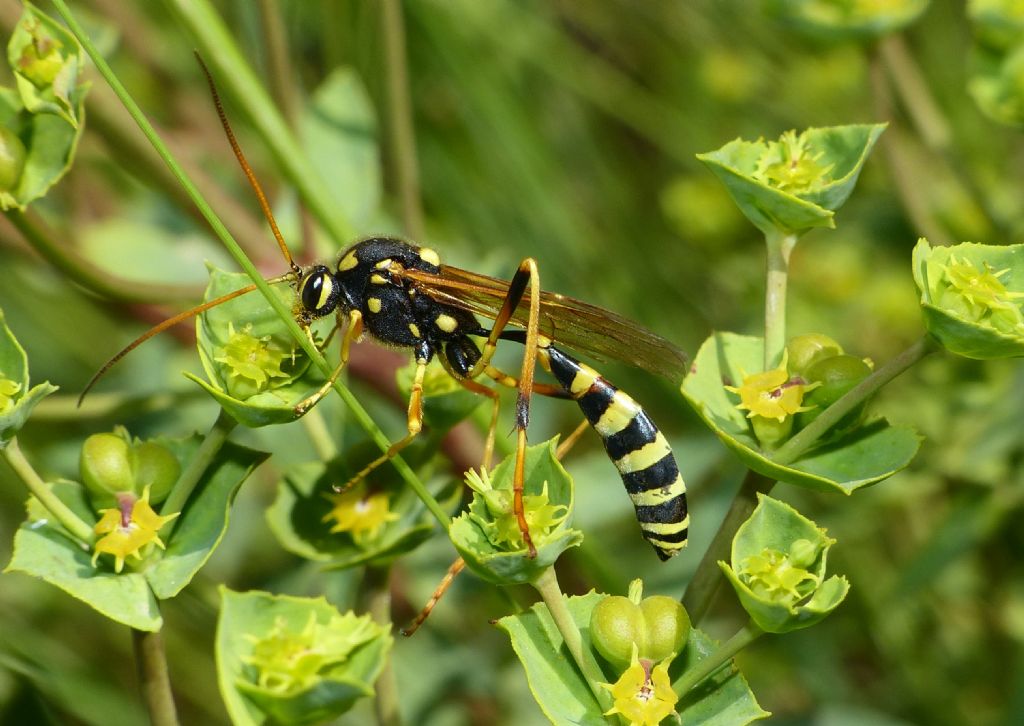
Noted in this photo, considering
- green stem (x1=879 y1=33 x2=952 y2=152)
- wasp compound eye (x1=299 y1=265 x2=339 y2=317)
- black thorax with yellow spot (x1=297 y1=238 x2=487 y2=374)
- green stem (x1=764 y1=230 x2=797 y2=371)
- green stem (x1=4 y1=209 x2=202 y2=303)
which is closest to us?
green stem (x1=764 y1=230 x2=797 y2=371)

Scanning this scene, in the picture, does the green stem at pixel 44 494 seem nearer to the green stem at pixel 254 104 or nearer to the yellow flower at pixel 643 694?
the yellow flower at pixel 643 694

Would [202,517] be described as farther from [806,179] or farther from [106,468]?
[806,179]

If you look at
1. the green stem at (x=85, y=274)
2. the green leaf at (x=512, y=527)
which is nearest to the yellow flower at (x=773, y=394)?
the green leaf at (x=512, y=527)

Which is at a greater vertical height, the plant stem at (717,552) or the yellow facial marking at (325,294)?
the yellow facial marking at (325,294)

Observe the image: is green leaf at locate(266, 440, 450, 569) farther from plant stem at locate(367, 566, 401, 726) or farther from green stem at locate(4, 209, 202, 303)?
green stem at locate(4, 209, 202, 303)

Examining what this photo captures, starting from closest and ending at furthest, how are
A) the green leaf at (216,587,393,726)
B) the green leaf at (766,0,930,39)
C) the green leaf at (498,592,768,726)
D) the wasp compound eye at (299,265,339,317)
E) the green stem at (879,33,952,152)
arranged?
the green leaf at (216,587,393,726)
the green leaf at (498,592,768,726)
the wasp compound eye at (299,265,339,317)
the green leaf at (766,0,930,39)
the green stem at (879,33,952,152)

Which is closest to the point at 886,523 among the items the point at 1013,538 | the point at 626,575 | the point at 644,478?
the point at 1013,538

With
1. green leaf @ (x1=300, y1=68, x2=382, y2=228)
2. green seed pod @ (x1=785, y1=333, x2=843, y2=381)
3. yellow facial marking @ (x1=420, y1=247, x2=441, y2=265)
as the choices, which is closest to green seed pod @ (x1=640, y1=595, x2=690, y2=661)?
green seed pod @ (x1=785, y1=333, x2=843, y2=381)
